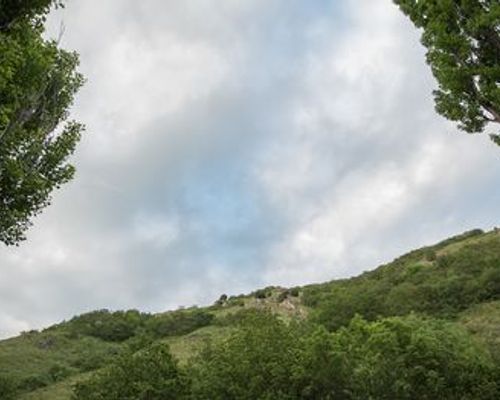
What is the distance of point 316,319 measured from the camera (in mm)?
81688

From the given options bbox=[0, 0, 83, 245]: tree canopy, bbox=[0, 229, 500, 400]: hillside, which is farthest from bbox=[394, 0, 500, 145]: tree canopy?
bbox=[0, 229, 500, 400]: hillside

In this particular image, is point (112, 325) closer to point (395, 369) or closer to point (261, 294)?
point (261, 294)

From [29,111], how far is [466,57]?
11.8m

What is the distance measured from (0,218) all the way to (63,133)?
3327 millimetres

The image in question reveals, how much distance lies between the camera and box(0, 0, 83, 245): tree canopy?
1730 cm

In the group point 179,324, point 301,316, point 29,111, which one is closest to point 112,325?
point 179,324

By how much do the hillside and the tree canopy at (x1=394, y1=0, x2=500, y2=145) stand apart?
1450 inches

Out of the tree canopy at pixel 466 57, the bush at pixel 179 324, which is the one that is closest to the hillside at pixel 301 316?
the bush at pixel 179 324

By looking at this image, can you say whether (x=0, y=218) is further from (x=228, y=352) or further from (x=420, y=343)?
(x=420, y=343)

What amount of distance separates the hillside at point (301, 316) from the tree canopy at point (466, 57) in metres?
36.8

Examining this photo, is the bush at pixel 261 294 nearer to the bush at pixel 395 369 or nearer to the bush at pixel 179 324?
the bush at pixel 179 324

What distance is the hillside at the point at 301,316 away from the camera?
7488 cm

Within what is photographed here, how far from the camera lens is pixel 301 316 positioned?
97562mm

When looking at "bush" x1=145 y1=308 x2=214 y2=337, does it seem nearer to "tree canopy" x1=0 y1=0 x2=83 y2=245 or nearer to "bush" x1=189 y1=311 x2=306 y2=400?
"bush" x1=189 y1=311 x2=306 y2=400
